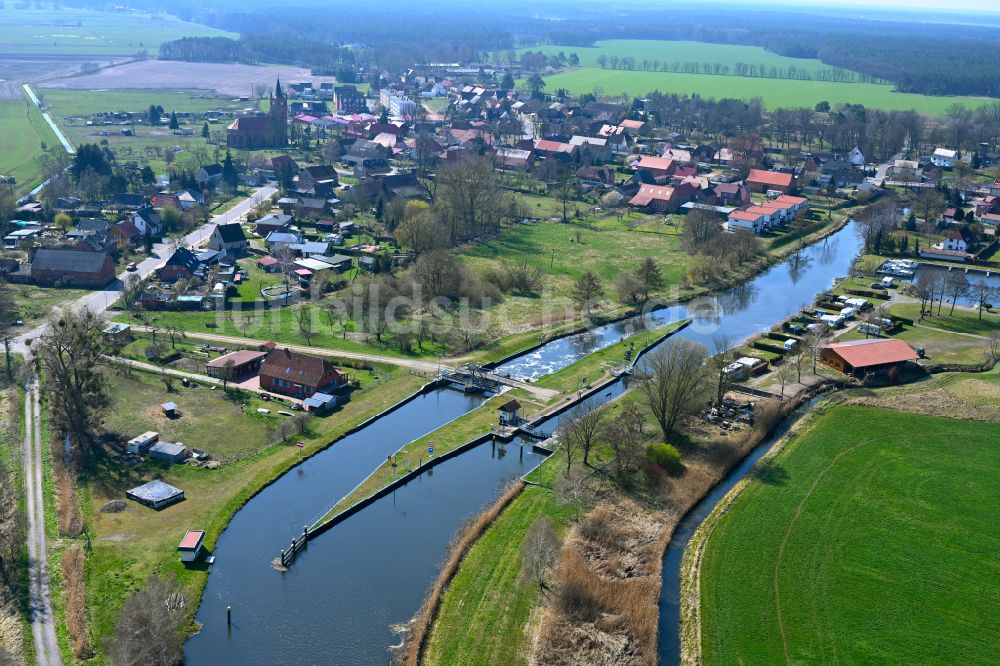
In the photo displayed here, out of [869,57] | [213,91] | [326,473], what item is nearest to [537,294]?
[326,473]

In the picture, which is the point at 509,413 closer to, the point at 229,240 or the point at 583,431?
the point at 583,431

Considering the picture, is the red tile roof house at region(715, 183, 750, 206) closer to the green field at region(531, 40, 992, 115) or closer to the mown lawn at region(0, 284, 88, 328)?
the green field at region(531, 40, 992, 115)

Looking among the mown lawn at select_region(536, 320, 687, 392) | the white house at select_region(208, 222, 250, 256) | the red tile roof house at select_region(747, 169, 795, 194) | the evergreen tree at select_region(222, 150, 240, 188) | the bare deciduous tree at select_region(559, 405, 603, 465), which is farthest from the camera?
the red tile roof house at select_region(747, 169, 795, 194)

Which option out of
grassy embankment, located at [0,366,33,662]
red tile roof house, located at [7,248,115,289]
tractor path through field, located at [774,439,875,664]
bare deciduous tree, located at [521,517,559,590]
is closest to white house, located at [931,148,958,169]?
tractor path through field, located at [774,439,875,664]

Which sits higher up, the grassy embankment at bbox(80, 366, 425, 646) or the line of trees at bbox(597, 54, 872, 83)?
the line of trees at bbox(597, 54, 872, 83)

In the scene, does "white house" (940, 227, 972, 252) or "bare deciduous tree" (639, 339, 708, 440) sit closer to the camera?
"bare deciduous tree" (639, 339, 708, 440)

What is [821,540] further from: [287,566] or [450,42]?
[450,42]
